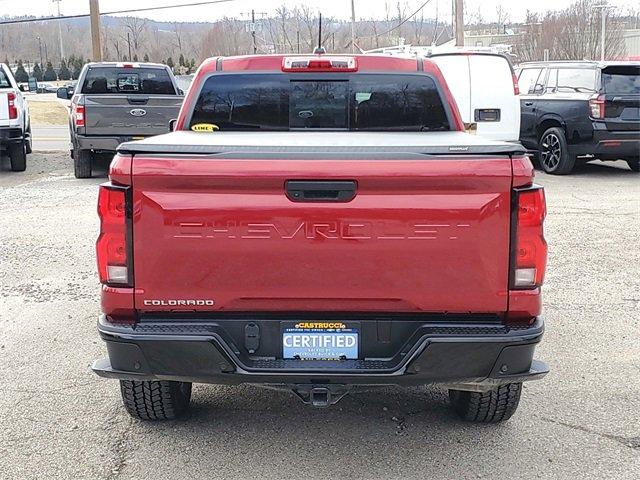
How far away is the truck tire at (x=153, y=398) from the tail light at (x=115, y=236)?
0.84m

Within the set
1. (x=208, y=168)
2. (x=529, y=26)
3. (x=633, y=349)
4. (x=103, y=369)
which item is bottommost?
(x=633, y=349)

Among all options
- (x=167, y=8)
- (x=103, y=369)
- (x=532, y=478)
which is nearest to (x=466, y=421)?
(x=532, y=478)

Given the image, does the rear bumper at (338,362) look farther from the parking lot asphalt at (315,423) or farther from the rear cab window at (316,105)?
the rear cab window at (316,105)

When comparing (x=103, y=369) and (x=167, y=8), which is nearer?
(x=103, y=369)

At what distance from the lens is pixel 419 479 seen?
359 cm

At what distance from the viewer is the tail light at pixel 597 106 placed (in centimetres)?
1262

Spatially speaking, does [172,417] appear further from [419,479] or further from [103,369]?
[419,479]

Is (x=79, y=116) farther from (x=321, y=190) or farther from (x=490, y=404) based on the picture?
(x=321, y=190)

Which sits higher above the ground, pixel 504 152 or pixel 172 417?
pixel 504 152

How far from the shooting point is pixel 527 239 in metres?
3.23

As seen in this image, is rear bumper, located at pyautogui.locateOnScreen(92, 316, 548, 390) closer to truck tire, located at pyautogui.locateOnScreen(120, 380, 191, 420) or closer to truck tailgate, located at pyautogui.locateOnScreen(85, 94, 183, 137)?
truck tire, located at pyautogui.locateOnScreen(120, 380, 191, 420)

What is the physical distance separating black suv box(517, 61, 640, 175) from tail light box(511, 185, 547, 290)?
33.4 ft

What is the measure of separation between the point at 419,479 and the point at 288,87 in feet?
8.54

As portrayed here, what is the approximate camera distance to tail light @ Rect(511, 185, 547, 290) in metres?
3.20
